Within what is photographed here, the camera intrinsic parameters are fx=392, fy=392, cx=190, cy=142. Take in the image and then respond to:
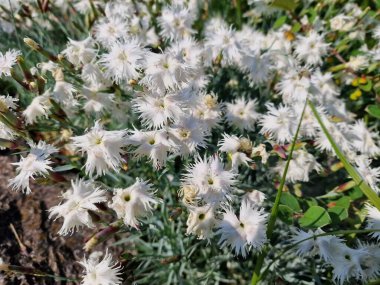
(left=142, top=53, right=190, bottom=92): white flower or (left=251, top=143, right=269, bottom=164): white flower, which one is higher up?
(left=142, top=53, right=190, bottom=92): white flower

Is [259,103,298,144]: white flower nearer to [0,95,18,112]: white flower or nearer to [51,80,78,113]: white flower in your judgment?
[51,80,78,113]: white flower

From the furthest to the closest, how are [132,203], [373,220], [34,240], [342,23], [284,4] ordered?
[342,23] < [284,4] < [34,240] < [373,220] < [132,203]

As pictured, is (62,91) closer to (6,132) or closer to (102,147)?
(6,132)

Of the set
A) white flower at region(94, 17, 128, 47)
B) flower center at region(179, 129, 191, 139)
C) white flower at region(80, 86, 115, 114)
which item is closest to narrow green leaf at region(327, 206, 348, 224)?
flower center at region(179, 129, 191, 139)

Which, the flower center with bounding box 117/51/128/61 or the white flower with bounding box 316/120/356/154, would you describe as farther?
the white flower with bounding box 316/120/356/154

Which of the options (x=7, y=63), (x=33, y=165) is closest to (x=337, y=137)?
(x=33, y=165)

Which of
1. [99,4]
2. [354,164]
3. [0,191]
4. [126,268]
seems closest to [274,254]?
[354,164]
